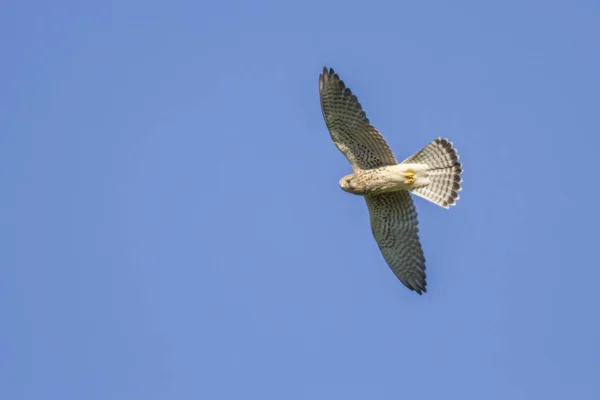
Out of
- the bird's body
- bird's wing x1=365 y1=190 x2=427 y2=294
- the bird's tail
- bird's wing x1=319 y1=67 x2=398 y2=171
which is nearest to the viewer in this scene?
bird's wing x1=319 y1=67 x2=398 y2=171

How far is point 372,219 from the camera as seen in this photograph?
1828 cm

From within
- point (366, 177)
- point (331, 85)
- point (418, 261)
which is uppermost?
point (331, 85)

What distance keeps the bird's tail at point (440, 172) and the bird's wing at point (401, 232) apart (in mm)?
371

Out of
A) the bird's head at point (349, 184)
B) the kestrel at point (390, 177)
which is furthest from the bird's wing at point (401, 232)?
the bird's head at point (349, 184)

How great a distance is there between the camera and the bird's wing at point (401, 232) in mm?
18109

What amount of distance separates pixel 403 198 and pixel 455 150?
1.05 m

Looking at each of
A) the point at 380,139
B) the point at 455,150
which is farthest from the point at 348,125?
the point at 455,150

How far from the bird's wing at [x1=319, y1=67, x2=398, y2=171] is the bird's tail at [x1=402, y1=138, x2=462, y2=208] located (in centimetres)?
51

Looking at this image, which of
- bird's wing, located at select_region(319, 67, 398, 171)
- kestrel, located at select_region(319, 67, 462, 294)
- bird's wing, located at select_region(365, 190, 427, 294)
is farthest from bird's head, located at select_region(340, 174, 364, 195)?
bird's wing, located at select_region(365, 190, 427, 294)

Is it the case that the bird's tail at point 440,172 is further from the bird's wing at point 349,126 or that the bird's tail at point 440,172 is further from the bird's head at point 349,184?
the bird's head at point 349,184

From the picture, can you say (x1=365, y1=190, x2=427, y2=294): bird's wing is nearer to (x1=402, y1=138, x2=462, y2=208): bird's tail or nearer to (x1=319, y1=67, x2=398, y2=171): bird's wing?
(x1=402, y1=138, x2=462, y2=208): bird's tail

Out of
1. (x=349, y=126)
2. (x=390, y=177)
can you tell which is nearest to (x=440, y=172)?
(x=390, y=177)

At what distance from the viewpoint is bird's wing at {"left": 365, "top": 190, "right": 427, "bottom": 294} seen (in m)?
18.1

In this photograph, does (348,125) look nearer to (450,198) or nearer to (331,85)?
(331,85)
